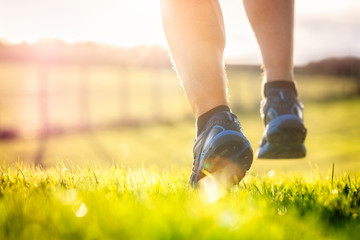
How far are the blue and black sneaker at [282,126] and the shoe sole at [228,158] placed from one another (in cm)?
46

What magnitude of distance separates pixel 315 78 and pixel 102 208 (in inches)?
1280

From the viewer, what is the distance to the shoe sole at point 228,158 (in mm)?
1496

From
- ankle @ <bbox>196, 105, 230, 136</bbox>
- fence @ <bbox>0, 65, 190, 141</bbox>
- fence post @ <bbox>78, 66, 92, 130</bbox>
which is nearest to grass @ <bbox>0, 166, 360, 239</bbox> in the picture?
ankle @ <bbox>196, 105, 230, 136</bbox>

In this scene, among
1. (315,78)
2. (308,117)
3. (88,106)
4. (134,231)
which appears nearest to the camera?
(134,231)

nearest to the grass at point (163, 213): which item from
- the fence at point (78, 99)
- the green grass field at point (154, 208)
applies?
the green grass field at point (154, 208)

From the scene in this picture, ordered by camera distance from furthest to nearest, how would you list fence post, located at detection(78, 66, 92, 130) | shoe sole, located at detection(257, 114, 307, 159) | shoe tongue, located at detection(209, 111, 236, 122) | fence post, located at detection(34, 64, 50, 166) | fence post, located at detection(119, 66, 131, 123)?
fence post, located at detection(119, 66, 131, 123)
fence post, located at detection(78, 66, 92, 130)
fence post, located at detection(34, 64, 50, 166)
shoe sole, located at detection(257, 114, 307, 159)
shoe tongue, located at detection(209, 111, 236, 122)

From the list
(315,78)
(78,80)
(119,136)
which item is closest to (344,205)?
(119,136)

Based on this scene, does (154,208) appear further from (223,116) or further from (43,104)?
(43,104)

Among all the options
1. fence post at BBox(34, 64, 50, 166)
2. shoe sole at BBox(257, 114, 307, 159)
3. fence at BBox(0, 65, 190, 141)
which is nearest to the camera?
shoe sole at BBox(257, 114, 307, 159)

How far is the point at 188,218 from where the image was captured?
1018 mm

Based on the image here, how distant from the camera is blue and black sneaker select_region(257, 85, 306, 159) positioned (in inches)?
75.5

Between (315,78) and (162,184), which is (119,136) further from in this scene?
(315,78)

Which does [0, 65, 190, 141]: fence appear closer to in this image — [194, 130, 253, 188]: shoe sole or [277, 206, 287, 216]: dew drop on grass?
[194, 130, 253, 188]: shoe sole

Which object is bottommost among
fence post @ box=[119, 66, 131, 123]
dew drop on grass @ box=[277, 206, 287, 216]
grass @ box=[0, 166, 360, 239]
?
fence post @ box=[119, 66, 131, 123]
